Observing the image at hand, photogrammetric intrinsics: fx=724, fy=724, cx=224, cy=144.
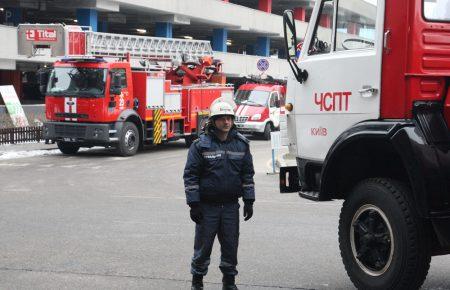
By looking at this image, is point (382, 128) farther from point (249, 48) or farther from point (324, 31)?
point (249, 48)

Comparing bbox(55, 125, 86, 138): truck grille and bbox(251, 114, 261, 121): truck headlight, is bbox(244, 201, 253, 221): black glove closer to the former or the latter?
bbox(55, 125, 86, 138): truck grille

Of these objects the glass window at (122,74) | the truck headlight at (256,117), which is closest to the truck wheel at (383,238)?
the glass window at (122,74)

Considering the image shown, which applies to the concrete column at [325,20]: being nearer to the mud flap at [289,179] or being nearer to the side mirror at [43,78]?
the mud flap at [289,179]

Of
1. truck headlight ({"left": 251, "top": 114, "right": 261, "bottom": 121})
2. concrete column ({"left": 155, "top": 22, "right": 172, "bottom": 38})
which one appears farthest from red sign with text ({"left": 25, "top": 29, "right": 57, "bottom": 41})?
concrete column ({"left": 155, "top": 22, "right": 172, "bottom": 38})

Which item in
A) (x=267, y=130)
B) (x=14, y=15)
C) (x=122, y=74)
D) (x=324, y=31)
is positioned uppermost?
(x=14, y=15)

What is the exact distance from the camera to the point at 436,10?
18.8ft

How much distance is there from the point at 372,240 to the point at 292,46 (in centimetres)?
201

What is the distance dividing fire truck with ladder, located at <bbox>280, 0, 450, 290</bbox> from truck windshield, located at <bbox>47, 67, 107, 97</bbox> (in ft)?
47.7

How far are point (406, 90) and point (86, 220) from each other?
19.7 ft

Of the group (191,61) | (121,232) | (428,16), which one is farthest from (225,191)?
(191,61)

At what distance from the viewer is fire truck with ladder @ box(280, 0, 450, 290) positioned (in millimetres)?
5348

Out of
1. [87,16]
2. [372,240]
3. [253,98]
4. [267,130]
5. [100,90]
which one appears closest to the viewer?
[372,240]

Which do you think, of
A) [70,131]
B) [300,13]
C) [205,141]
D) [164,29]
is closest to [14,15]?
[164,29]

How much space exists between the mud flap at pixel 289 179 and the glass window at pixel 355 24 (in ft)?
4.56
